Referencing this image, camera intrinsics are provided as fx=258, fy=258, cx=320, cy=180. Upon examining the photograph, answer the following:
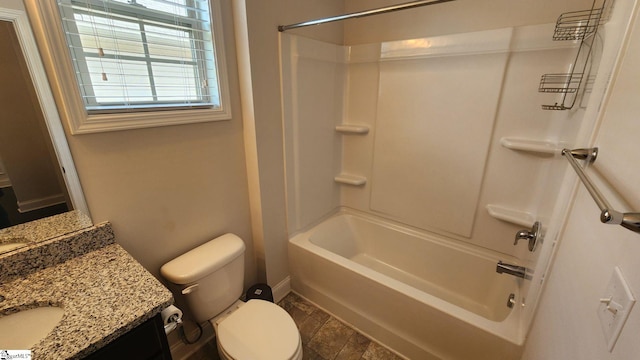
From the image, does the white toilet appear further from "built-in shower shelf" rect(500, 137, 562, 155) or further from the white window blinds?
"built-in shower shelf" rect(500, 137, 562, 155)

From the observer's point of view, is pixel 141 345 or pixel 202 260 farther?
pixel 202 260

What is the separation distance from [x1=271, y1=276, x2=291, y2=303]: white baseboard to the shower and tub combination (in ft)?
0.26

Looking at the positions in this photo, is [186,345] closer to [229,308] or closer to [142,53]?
[229,308]

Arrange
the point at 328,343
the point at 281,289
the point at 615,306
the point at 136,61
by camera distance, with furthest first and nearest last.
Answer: the point at 281,289 < the point at 328,343 < the point at 136,61 < the point at 615,306

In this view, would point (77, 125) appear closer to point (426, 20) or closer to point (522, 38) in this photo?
point (426, 20)

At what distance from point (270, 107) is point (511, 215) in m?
1.67

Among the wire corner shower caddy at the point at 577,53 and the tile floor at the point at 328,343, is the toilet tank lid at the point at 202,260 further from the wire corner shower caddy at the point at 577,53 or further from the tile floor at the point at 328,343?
the wire corner shower caddy at the point at 577,53

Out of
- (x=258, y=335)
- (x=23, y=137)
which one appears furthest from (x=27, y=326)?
(x=258, y=335)

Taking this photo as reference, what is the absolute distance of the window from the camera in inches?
37.4

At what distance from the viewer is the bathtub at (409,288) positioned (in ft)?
4.21

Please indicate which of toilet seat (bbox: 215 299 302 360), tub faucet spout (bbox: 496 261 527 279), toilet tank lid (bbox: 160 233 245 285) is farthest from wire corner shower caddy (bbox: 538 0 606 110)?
toilet tank lid (bbox: 160 233 245 285)

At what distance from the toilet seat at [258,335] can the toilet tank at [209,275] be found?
0.10 meters

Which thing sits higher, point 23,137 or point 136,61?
point 136,61

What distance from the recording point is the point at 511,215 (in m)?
1.65
